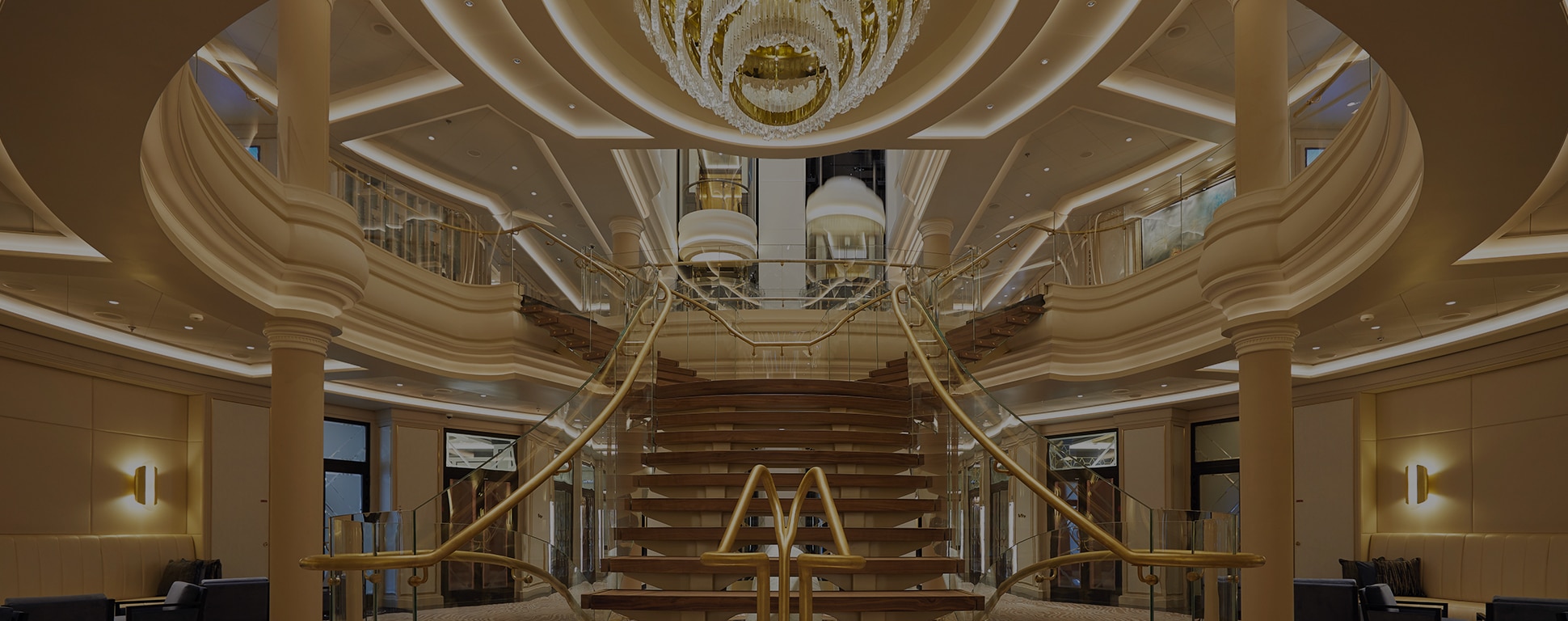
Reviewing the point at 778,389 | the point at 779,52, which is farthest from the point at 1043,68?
the point at 778,389

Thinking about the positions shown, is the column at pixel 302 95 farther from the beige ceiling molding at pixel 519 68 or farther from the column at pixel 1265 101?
the column at pixel 1265 101

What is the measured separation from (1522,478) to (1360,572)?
1.90m

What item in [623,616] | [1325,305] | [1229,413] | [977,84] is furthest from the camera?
[1229,413]

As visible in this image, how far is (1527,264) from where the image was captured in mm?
6988

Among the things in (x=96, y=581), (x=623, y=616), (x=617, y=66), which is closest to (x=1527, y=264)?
(x=623, y=616)

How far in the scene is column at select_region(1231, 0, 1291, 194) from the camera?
7297 millimetres

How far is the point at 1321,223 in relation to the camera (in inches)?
268

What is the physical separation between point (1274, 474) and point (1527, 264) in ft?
7.18

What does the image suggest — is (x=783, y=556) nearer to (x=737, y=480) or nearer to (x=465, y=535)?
(x=465, y=535)

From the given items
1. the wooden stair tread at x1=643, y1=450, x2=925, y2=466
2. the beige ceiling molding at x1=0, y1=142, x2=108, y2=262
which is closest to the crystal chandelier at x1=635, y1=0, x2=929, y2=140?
the wooden stair tread at x1=643, y1=450, x2=925, y2=466

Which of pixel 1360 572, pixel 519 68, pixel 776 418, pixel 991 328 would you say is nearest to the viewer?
pixel 776 418

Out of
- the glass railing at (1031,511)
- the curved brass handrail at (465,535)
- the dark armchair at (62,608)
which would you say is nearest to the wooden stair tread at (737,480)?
the glass railing at (1031,511)

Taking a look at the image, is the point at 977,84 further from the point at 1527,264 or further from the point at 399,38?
the point at 399,38

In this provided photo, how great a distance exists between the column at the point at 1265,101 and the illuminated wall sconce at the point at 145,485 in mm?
12176
